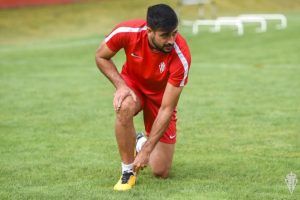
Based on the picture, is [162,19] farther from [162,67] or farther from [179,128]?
[179,128]

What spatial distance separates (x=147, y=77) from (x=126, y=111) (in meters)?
0.42

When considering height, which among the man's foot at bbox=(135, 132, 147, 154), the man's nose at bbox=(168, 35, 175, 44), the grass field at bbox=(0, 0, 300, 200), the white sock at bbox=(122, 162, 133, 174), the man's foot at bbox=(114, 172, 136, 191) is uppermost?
the man's nose at bbox=(168, 35, 175, 44)

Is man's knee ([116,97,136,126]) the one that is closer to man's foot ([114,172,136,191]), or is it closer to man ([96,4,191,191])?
man ([96,4,191,191])

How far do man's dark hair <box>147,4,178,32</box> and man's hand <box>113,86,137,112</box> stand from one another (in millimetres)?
764

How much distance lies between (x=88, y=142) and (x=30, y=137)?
80cm

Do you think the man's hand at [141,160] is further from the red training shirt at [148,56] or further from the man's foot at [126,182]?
the red training shirt at [148,56]

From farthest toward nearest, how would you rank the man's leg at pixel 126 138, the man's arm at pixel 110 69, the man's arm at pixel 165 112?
the man's arm at pixel 110 69 < the man's leg at pixel 126 138 < the man's arm at pixel 165 112

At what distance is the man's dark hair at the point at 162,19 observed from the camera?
6.57 meters

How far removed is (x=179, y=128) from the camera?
34.6 feet

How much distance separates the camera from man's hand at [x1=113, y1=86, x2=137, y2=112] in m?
7.08

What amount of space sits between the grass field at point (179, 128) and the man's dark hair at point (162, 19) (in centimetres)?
142

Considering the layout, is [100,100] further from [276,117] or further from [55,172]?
[55,172]

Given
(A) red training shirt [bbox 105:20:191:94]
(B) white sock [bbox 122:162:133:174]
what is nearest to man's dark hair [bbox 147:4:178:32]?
(A) red training shirt [bbox 105:20:191:94]

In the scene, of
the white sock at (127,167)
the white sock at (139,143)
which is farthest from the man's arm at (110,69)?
the white sock at (139,143)
